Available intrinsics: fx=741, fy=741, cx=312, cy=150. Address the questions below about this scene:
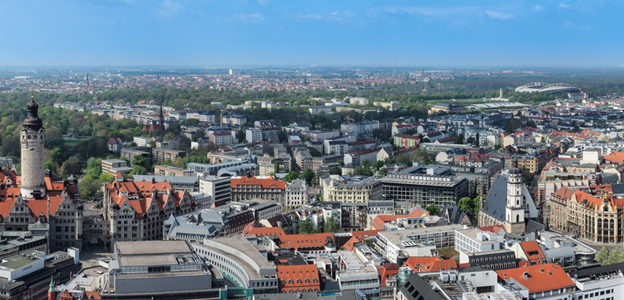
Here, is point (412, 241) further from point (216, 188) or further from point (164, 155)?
point (164, 155)

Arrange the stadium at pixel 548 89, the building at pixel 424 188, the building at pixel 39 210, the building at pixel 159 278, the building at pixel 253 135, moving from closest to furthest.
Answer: the building at pixel 159 278 → the building at pixel 39 210 → the building at pixel 424 188 → the building at pixel 253 135 → the stadium at pixel 548 89

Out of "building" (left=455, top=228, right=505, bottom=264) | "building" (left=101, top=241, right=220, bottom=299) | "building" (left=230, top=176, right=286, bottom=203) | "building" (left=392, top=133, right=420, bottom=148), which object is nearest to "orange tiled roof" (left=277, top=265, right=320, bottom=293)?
"building" (left=101, top=241, right=220, bottom=299)

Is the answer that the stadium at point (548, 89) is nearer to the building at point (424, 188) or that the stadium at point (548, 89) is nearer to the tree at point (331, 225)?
the building at point (424, 188)

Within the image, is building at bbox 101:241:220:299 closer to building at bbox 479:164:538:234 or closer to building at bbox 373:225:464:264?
building at bbox 373:225:464:264

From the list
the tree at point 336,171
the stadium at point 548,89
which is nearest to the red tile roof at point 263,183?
the tree at point 336,171

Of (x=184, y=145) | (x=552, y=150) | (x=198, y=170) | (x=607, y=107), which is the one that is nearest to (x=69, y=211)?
(x=198, y=170)
